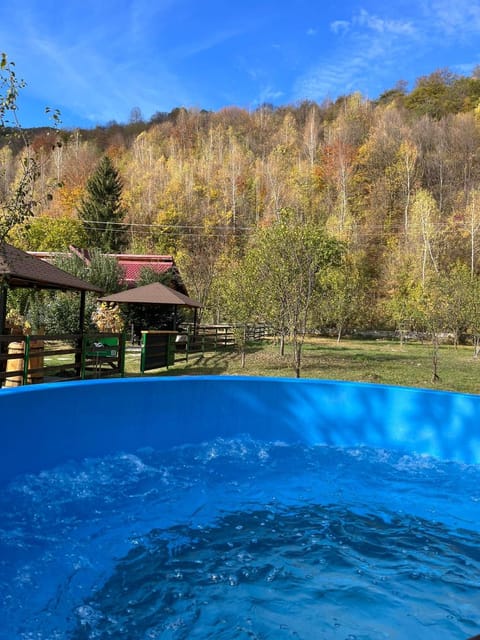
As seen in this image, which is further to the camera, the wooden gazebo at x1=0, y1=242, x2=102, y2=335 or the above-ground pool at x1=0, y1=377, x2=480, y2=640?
the wooden gazebo at x1=0, y1=242, x2=102, y2=335

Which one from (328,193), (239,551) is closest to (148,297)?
(239,551)

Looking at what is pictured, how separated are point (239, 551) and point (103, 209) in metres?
38.7

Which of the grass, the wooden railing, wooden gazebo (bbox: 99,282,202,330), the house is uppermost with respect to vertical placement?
the house

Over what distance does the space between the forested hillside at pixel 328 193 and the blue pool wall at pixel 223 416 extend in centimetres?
1962

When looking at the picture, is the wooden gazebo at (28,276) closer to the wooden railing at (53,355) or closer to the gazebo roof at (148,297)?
the wooden railing at (53,355)

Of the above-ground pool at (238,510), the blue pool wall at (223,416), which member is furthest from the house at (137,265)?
the above-ground pool at (238,510)

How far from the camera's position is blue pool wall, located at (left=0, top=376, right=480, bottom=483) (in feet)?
18.7

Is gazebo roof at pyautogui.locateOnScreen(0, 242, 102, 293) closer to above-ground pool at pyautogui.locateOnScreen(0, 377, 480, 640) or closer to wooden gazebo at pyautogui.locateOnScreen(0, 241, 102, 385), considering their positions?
wooden gazebo at pyautogui.locateOnScreen(0, 241, 102, 385)

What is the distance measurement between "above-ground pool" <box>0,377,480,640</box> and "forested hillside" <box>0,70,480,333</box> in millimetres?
19857

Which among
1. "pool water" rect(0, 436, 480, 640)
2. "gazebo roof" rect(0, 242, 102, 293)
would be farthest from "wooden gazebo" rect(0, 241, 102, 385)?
"pool water" rect(0, 436, 480, 640)

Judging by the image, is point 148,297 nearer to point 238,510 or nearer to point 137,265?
point 137,265

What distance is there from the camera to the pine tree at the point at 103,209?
38.8 meters

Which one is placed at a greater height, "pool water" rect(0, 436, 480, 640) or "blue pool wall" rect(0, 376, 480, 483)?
"blue pool wall" rect(0, 376, 480, 483)

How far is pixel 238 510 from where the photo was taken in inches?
179
